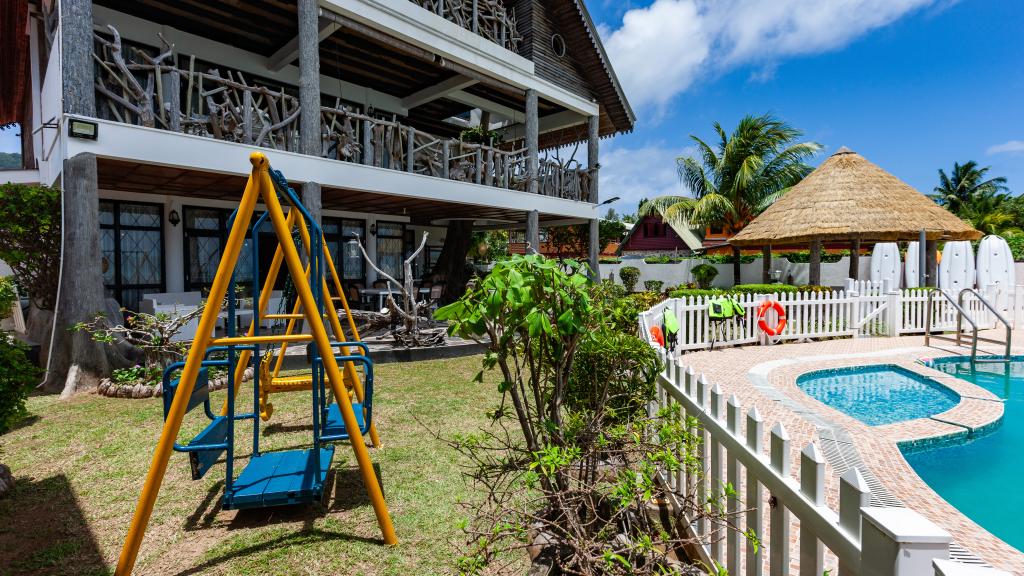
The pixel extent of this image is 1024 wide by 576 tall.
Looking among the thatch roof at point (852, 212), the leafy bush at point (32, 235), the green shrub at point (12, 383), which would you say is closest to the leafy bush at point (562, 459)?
the green shrub at point (12, 383)

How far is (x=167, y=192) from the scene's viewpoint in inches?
392

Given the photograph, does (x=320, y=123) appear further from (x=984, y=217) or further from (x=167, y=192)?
(x=984, y=217)

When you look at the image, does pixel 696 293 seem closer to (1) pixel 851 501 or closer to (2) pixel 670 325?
(2) pixel 670 325

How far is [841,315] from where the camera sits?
11.6 metres

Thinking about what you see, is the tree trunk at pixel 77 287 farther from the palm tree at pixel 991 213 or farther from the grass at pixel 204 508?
the palm tree at pixel 991 213

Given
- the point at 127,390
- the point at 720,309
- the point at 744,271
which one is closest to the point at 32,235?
the point at 127,390

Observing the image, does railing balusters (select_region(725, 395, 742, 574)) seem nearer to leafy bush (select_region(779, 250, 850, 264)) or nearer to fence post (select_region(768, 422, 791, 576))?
fence post (select_region(768, 422, 791, 576))

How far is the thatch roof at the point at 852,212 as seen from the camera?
14.9 meters

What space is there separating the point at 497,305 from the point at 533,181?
34.8ft

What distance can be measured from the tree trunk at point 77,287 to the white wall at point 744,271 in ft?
70.1

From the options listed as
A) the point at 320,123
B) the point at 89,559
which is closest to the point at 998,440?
the point at 89,559

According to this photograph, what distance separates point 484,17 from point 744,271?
2306cm

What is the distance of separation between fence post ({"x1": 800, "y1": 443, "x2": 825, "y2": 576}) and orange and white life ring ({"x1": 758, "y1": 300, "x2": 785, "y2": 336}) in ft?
32.0

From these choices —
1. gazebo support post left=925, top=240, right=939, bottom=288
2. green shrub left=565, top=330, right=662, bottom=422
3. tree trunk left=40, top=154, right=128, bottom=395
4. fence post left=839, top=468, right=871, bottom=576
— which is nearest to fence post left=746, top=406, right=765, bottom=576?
fence post left=839, top=468, right=871, bottom=576
